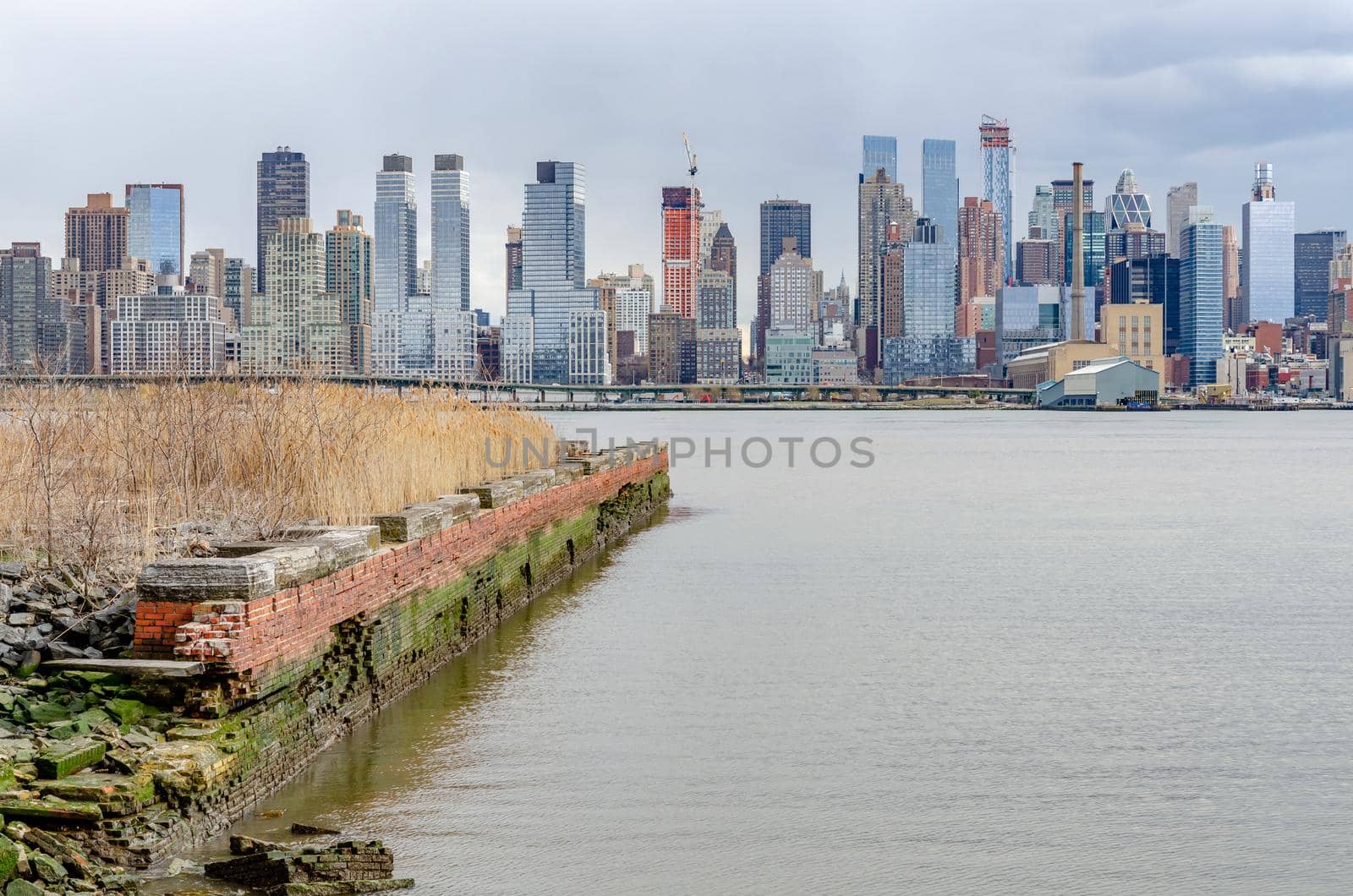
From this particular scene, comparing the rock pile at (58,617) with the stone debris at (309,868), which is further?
the rock pile at (58,617)

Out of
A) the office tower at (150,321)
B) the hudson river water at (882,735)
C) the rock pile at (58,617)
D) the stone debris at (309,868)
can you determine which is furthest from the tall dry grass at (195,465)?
the office tower at (150,321)

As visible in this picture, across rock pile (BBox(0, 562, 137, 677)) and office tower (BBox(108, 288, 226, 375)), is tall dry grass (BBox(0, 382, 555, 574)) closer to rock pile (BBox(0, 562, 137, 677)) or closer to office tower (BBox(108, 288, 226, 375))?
rock pile (BBox(0, 562, 137, 677))

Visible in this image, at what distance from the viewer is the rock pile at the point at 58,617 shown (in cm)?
1057

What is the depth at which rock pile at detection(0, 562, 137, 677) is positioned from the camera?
10570 mm

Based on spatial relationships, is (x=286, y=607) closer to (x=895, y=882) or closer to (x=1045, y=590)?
(x=895, y=882)

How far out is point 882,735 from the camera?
12977mm

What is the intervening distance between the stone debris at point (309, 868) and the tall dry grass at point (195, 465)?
15.1ft

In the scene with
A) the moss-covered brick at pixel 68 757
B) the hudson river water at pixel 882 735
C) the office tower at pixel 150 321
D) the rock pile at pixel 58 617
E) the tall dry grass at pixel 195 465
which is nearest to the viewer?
the moss-covered brick at pixel 68 757

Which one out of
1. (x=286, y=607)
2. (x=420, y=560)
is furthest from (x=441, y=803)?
(x=420, y=560)

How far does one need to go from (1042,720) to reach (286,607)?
6.98m

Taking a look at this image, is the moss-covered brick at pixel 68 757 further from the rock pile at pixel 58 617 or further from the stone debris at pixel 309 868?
the rock pile at pixel 58 617

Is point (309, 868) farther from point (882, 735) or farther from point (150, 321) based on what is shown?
point (150, 321)

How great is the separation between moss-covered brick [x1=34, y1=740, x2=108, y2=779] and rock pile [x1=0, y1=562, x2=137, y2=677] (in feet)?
6.02

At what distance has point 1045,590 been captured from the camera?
2252cm
